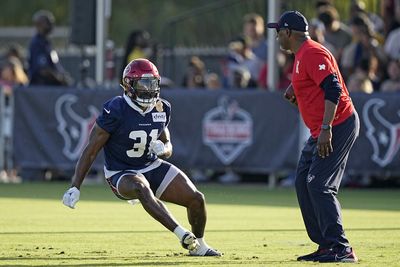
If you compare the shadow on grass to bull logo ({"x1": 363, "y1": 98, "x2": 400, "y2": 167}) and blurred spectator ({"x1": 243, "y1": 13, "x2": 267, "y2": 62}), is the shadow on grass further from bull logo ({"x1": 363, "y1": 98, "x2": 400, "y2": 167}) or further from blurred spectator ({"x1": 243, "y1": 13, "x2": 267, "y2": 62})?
blurred spectator ({"x1": 243, "y1": 13, "x2": 267, "y2": 62})

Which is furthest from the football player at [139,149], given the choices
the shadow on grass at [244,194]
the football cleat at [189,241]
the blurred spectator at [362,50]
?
the blurred spectator at [362,50]

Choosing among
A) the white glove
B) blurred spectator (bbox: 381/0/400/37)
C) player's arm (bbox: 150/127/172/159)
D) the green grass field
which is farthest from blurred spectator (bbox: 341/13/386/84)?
the white glove

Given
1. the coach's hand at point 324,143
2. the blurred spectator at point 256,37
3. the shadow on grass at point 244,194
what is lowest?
the shadow on grass at point 244,194

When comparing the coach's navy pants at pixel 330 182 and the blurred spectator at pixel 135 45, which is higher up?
the blurred spectator at pixel 135 45

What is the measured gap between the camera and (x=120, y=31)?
141 feet

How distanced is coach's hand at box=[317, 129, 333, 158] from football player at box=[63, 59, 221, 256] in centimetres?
139

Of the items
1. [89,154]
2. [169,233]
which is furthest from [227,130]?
[89,154]

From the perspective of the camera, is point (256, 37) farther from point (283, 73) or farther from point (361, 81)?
point (361, 81)

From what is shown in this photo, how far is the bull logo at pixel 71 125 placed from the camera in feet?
71.3

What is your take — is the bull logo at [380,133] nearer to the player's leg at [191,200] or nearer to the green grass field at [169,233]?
the green grass field at [169,233]

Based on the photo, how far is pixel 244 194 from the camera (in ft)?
63.2

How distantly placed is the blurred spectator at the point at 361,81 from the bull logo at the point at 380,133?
24.0 inches

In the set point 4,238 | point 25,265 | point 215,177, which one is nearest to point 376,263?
point 25,265

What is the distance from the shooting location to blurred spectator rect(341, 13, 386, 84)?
2106 centimetres
